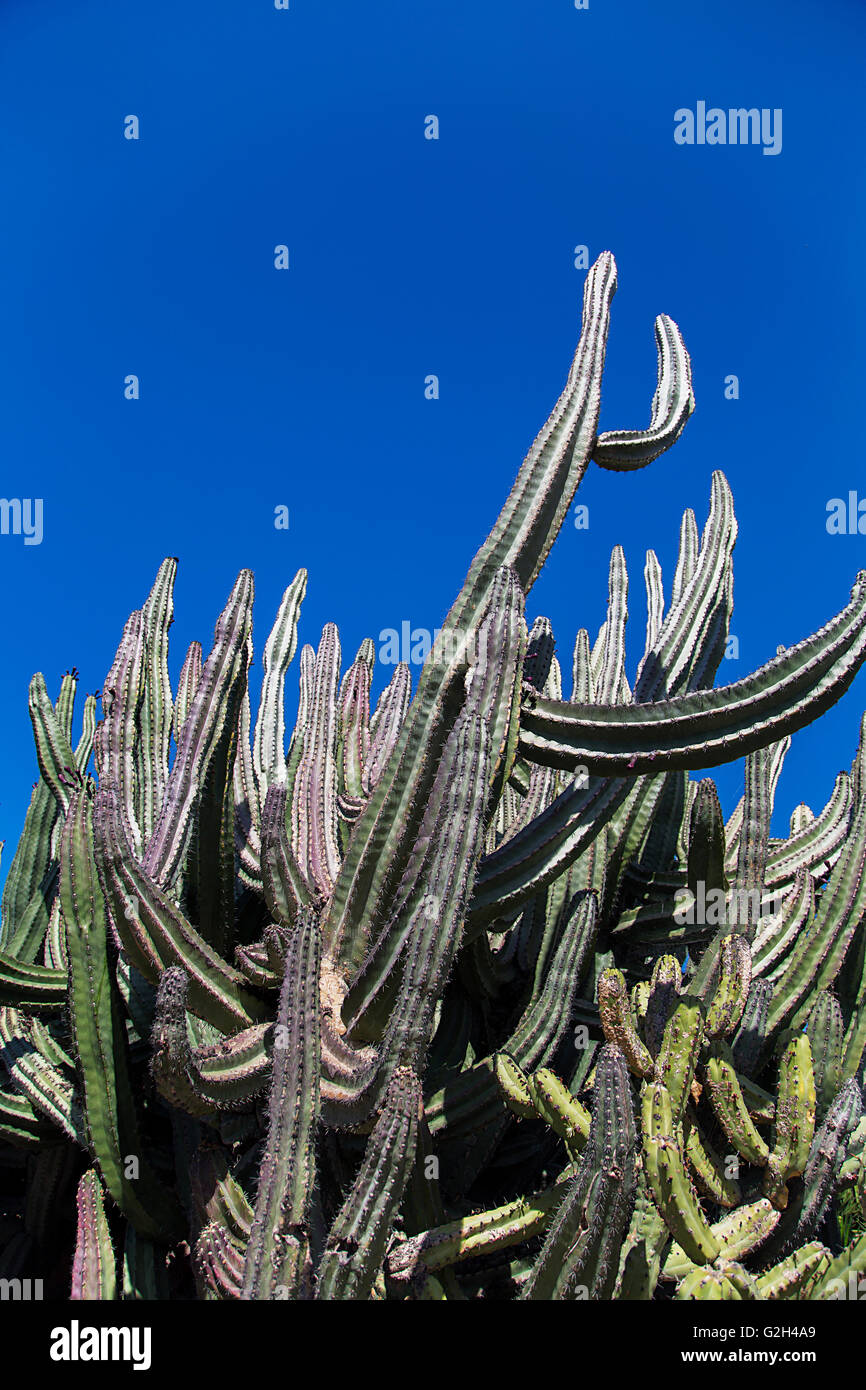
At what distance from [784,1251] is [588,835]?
1.77m

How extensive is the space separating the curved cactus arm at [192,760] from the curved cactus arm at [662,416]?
1.92 meters

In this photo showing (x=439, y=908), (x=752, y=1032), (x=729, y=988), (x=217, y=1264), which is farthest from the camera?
(x=752, y=1032)

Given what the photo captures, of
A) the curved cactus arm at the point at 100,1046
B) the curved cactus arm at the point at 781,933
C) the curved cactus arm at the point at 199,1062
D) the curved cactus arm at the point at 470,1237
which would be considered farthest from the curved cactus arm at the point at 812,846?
the curved cactus arm at the point at 100,1046

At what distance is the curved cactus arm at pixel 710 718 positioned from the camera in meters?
3.65

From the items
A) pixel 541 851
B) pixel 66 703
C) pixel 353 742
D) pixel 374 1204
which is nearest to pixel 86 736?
pixel 66 703

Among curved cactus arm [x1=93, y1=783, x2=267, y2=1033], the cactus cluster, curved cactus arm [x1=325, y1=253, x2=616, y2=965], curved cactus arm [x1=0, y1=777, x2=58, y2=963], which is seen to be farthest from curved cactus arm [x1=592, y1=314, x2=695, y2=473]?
curved cactus arm [x1=0, y1=777, x2=58, y2=963]

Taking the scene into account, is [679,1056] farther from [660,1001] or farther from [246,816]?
[246,816]

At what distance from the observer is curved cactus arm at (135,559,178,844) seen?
5023 millimetres

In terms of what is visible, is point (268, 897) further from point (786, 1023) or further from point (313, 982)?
point (786, 1023)

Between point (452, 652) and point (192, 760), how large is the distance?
133 centimetres

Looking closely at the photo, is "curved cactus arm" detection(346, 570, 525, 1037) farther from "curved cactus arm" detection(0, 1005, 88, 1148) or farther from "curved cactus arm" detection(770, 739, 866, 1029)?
"curved cactus arm" detection(770, 739, 866, 1029)

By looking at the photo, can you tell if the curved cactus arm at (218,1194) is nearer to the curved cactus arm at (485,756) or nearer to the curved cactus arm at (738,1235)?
the curved cactus arm at (485,756)

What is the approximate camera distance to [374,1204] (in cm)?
283
